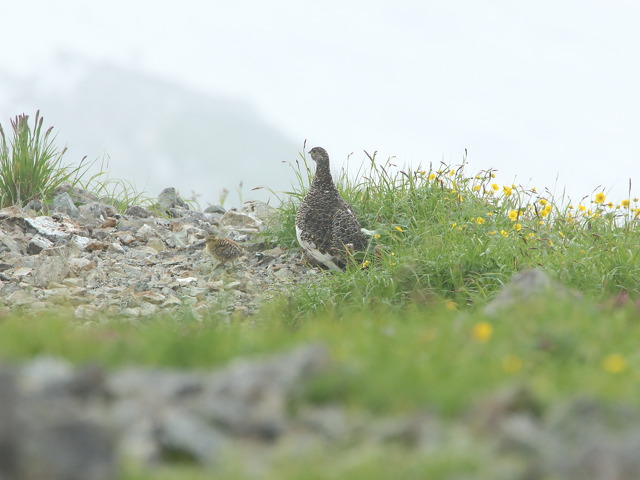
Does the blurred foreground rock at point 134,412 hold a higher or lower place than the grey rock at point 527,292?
lower

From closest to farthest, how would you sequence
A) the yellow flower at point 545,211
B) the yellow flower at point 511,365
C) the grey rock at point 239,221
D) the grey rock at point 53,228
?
the yellow flower at point 511,365 → the yellow flower at point 545,211 → the grey rock at point 53,228 → the grey rock at point 239,221

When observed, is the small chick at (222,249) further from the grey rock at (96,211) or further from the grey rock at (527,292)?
the grey rock at (527,292)

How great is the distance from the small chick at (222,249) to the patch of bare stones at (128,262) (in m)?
0.27

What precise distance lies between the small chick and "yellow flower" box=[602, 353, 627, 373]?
249 inches

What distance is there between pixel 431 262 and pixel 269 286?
7.18 ft

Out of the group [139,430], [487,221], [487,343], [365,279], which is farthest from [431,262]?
[139,430]

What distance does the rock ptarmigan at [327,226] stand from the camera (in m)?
9.38

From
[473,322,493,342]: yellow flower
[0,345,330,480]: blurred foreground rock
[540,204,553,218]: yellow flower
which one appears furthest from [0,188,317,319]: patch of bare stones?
[0,345,330,480]: blurred foreground rock

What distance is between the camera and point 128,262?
34.6 ft

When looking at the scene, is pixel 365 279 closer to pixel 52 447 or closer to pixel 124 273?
pixel 124 273

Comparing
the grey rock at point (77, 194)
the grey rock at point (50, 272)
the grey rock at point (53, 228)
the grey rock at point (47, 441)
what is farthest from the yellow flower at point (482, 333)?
the grey rock at point (77, 194)

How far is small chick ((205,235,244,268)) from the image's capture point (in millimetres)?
9703

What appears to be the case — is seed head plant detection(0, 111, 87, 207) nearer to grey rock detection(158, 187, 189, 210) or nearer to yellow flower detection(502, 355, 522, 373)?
grey rock detection(158, 187, 189, 210)

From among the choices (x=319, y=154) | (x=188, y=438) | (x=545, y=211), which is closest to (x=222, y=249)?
(x=319, y=154)
